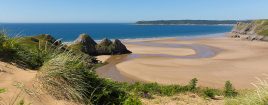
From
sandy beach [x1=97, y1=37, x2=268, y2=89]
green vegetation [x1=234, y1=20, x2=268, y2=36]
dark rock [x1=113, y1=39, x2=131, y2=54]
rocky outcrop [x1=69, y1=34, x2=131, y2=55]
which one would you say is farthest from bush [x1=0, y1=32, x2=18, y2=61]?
green vegetation [x1=234, y1=20, x2=268, y2=36]

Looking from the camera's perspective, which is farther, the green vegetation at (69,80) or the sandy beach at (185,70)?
the sandy beach at (185,70)

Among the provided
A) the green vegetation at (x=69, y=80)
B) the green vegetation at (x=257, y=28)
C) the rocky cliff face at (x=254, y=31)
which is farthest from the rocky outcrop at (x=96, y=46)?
the green vegetation at (x=257, y=28)

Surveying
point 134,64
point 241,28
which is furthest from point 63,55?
point 241,28

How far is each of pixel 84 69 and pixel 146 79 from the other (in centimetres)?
2307

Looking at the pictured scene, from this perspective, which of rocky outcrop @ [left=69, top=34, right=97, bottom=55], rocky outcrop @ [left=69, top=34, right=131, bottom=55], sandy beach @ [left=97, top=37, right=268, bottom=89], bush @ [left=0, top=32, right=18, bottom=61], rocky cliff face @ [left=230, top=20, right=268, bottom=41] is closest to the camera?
bush @ [left=0, top=32, right=18, bottom=61]

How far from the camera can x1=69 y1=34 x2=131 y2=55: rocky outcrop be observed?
48.6 meters

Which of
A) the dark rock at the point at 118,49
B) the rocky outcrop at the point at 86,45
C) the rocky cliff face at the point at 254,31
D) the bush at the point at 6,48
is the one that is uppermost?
the bush at the point at 6,48

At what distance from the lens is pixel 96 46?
5119 cm

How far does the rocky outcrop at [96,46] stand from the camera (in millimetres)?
48600

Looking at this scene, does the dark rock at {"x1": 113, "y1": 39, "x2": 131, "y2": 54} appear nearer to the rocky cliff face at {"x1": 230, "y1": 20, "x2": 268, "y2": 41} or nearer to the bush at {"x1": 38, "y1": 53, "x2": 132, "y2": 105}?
the bush at {"x1": 38, "y1": 53, "x2": 132, "y2": 105}

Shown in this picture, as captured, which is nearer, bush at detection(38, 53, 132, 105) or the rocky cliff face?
bush at detection(38, 53, 132, 105)

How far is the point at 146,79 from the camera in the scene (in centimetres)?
3183

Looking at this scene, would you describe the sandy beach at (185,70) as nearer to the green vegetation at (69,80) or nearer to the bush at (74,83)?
the green vegetation at (69,80)

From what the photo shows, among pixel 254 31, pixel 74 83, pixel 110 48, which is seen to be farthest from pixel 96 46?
pixel 254 31
